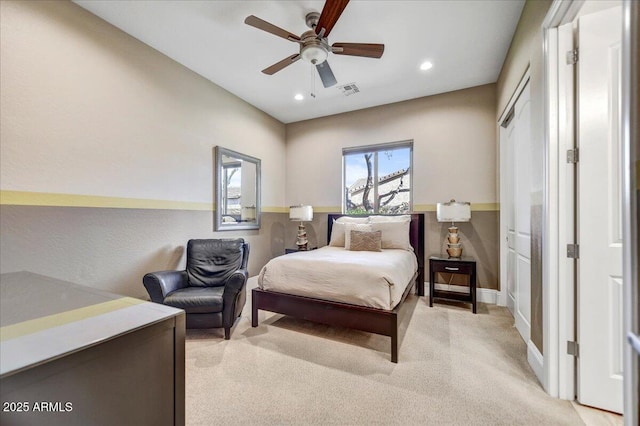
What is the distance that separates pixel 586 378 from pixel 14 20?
15.3 feet

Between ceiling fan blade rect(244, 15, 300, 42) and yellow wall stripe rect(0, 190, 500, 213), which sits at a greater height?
ceiling fan blade rect(244, 15, 300, 42)

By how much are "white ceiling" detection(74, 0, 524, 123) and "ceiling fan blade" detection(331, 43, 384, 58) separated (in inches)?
13.2

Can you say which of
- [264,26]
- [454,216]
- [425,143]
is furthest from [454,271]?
[264,26]

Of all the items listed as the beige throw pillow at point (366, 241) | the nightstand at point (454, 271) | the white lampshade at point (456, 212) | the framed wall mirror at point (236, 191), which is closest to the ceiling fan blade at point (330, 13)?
the framed wall mirror at point (236, 191)

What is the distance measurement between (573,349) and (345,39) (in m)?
3.22

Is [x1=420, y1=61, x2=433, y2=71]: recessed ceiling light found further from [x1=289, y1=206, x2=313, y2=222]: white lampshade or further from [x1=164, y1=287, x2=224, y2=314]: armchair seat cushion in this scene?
[x1=164, y1=287, x2=224, y2=314]: armchair seat cushion

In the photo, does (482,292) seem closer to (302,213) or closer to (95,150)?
(302,213)

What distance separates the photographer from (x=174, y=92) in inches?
121

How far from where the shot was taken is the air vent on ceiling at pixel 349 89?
12.0ft

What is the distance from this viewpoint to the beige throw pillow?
337cm

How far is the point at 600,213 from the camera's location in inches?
61.9

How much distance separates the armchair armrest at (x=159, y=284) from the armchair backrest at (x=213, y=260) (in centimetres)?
26

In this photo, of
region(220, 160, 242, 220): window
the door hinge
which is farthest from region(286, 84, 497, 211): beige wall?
the door hinge

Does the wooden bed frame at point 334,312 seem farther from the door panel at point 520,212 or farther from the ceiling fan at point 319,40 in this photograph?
the ceiling fan at point 319,40
